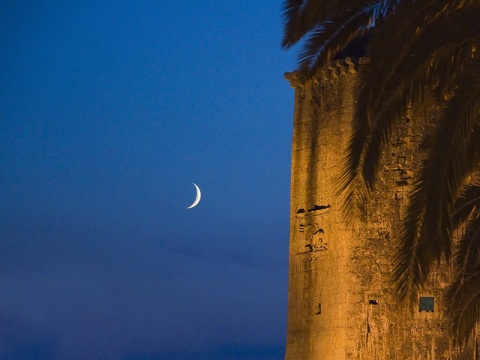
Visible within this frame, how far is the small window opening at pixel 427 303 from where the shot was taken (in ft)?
62.0

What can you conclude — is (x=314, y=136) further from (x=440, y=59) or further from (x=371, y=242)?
(x=440, y=59)

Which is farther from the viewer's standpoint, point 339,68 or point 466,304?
point 339,68

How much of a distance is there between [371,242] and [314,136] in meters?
2.30

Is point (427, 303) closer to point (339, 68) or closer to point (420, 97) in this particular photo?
point (339, 68)

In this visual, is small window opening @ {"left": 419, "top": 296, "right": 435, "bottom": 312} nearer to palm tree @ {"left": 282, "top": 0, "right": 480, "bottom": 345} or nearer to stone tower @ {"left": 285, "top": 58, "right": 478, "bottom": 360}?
stone tower @ {"left": 285, "top": 58, "right": 478, "bottom": 360}

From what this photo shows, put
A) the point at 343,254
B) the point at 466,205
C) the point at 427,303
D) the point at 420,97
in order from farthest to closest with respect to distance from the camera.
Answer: the point at 343,254 → the point at 427,303 → the point at 466,205 → the point at 420,97

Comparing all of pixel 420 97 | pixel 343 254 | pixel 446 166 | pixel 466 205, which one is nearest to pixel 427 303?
pixel 343 254

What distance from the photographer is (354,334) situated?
63.7 ft

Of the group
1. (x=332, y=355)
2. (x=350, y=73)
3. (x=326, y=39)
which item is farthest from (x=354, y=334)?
(x=326, y=39)

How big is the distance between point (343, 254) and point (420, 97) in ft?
24.8

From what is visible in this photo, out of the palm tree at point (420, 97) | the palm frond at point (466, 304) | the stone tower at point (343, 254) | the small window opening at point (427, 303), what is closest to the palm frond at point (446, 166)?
the palm tree at point (420, 97)

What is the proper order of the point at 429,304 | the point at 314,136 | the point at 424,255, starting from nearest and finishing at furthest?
the point at 424,255, the point at 429,304, the point at 314,136

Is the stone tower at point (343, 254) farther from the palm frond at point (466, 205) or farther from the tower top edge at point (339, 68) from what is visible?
the palm frond at point (466, 205)

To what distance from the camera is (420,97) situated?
1239 cm
